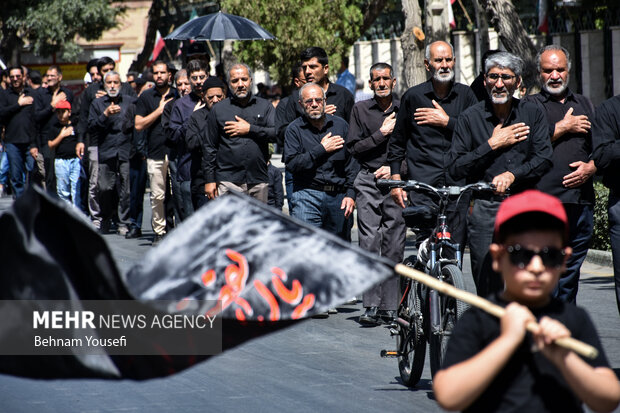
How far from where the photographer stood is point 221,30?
51.0 ft

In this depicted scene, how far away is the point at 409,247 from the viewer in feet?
47.9

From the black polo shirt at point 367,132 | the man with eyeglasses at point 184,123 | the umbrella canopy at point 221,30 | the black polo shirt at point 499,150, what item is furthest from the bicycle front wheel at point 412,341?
the umbrella canopy at point 221,30

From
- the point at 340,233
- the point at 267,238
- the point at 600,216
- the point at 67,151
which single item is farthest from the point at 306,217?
the point at 67,151

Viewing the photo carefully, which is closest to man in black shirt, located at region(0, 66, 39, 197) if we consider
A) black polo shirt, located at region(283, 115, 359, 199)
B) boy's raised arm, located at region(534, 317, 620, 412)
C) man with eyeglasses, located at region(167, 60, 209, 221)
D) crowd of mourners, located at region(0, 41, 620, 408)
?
crowd of mourners, located at region(0, 41, 620, 408)

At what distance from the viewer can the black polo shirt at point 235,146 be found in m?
11.0

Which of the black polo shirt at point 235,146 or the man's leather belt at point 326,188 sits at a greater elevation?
the black polo shirt at point 235,146

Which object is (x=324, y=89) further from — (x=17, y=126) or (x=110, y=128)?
(x=17, y=126)

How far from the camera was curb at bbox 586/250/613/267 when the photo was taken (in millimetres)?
12359

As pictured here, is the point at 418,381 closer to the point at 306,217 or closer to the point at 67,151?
the point at 306,217

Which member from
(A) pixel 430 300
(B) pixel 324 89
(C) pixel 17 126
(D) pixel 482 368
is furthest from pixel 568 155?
(C) pixel 17 126

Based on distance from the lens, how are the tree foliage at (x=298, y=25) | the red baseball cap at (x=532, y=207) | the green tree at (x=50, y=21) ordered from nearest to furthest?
the red baseball cap at (x=532, y=207) → the tree foliage at (x=298, y=25) → the green tree at (x=50, y=21)

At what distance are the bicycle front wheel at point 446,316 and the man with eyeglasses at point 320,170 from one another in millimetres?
2976

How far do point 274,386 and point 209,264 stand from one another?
12.0ft

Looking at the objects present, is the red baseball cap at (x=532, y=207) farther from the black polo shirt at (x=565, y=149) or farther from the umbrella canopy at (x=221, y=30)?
the umbrella canopy at (x=221, y=30)
